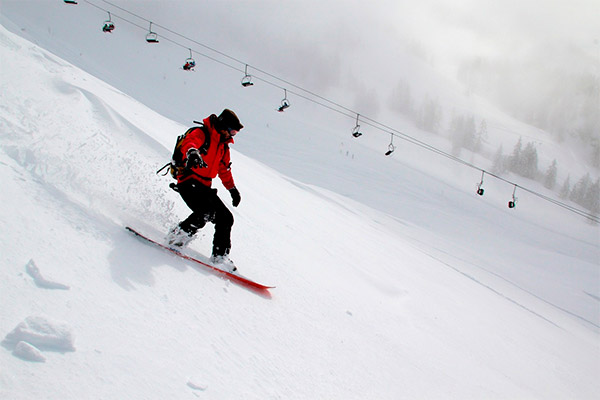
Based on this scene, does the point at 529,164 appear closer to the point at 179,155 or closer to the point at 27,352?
Result: the point at 179,155

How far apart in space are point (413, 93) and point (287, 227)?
3163 inches

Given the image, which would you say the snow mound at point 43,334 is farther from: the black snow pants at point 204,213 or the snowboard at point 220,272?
the black snow pants at point 204,213

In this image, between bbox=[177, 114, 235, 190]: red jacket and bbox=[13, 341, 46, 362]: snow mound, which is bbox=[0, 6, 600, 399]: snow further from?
bbox=[177, 114, 235, 190]: red jacket

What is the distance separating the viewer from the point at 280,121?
2922cm

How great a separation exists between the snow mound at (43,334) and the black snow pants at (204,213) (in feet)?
6.48

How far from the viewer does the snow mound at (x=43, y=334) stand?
1.92 m

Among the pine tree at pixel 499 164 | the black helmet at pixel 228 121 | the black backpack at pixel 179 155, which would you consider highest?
the pine tree at pixel 499 164

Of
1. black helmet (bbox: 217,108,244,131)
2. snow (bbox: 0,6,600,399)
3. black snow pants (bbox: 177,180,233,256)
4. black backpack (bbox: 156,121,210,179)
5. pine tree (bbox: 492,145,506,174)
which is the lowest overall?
snow (bbox: 0,6,600,399)

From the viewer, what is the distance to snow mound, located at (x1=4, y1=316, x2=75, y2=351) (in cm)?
192

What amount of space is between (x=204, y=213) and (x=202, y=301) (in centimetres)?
112

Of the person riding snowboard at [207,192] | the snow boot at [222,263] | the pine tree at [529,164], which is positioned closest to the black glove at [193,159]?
the person riding snowboard at [207,192]

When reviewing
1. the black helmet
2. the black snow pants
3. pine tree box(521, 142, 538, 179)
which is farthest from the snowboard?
pine tree box(521, 142, 538, 179)

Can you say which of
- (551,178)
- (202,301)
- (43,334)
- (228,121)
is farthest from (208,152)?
(551,178)

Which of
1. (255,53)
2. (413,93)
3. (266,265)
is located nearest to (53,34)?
(266,265)
